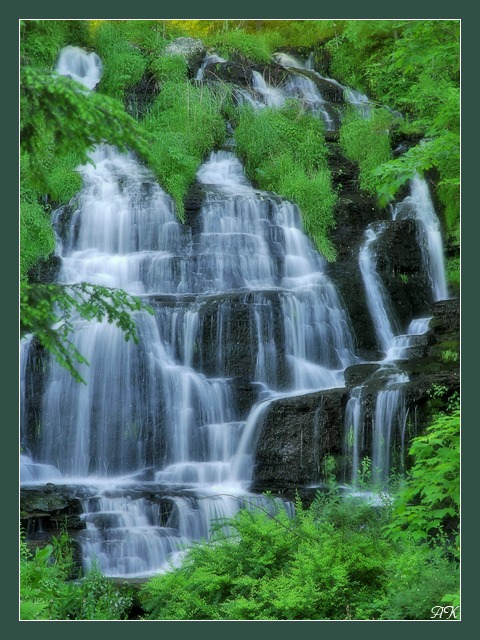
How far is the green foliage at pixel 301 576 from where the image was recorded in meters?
6.65

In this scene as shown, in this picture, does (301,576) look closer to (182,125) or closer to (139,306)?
(139,306)

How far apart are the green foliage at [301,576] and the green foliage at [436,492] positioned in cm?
15

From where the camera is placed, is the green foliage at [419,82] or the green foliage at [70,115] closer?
the green foliage at [70,115]

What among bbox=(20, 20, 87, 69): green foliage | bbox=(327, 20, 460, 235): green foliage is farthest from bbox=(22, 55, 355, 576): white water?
bbox=(20, 20, 87, 69): green foliage

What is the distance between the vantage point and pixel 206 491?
7852mm

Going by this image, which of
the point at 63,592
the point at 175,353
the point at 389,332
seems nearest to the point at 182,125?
the point at 175,353

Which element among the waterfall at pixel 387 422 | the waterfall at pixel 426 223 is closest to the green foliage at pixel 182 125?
the waterfall at pixel 426 223

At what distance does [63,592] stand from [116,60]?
5389 millimetres

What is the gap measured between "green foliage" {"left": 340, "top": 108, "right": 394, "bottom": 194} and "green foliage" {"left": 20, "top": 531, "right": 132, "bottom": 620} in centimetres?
482

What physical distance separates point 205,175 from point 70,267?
2472 millimetres

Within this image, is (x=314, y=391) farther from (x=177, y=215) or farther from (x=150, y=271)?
(x=177, y=215)

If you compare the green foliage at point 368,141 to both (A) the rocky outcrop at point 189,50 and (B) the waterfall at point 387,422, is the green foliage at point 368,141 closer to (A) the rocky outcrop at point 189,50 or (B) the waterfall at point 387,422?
(A) the rocky outcrop at point 189,50

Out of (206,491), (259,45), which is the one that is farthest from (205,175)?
(206,491)

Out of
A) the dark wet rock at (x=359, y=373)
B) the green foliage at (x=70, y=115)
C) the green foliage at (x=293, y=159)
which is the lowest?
the dark wet rock at (x=359, y=373)
